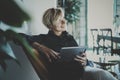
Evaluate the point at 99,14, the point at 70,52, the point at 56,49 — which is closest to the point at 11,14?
the point at 70,52

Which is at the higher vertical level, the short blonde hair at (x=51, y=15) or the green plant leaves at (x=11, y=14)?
the green plant leaves at (x=11, y=14)

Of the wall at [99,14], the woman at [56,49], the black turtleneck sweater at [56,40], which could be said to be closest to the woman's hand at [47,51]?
the woman at [56,49]

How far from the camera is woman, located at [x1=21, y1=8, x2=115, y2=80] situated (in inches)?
87.0

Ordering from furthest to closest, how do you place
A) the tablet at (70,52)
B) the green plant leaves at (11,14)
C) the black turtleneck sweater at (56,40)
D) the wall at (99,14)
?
the wall at (99,14), the black turtleneck sweater at (56,40), the tablet at (70,52), the green plant leaves at (11,14)

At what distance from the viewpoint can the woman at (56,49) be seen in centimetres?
221

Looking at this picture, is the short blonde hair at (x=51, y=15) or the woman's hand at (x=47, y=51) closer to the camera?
the woman's hand at (x=47, y=51)

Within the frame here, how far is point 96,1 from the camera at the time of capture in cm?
716

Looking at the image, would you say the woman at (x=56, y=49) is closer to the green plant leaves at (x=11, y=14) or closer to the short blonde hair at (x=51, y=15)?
the short blonde hair at (x=51, y=15)

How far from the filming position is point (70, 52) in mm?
2201

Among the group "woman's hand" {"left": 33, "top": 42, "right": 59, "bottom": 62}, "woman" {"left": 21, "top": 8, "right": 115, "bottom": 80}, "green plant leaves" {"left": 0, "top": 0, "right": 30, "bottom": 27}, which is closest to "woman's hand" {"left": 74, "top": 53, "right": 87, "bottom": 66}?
"woman" {"left": 21, "top": 8, "right": 115, "bottom": 80}

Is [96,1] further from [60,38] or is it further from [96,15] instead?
[60,38]

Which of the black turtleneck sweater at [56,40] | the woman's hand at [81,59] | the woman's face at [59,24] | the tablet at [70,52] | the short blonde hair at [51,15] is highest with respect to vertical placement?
the short blonde hair at [51,15]

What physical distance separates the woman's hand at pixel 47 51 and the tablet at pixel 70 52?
74mm

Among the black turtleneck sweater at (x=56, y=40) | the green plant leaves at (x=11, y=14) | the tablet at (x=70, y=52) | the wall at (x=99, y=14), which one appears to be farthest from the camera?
the wall at (x=99, y=14)
